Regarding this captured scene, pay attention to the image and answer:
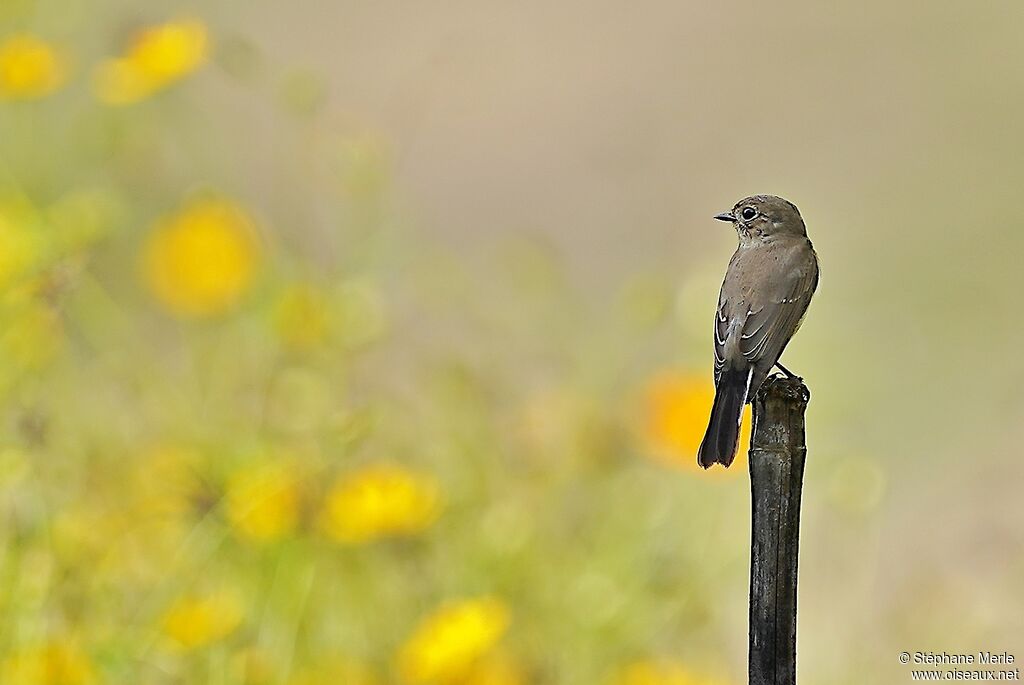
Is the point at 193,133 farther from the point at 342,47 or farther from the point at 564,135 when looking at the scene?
the point at 342,47

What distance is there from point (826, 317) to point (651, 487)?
115 centimetres

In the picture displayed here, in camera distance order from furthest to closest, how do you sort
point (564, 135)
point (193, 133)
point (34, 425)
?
point (564, 135) → point (193, 133) → point (34, 425)

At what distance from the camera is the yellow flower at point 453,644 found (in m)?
2.44

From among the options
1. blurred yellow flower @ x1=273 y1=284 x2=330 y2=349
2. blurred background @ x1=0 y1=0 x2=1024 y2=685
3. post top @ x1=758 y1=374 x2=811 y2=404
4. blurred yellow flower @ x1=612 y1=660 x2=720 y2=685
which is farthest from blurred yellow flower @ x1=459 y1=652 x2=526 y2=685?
post top @ x1=758 y1=374 x2=811 y2=404

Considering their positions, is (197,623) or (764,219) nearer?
(764,219)

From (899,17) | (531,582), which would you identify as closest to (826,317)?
(531,582)

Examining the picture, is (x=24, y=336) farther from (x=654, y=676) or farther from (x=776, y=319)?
(x=776, y=319)

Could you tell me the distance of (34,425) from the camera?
229 centimetres

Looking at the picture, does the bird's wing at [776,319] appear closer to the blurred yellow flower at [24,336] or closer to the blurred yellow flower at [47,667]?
the blurred yellow flower at [47,667]

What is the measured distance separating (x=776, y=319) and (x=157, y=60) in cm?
125

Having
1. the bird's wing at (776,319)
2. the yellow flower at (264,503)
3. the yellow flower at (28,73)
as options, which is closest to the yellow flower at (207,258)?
the yellow flower at (28,73)

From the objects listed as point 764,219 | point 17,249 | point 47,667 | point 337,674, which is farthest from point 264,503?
point 764,219

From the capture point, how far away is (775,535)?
4.40 ft

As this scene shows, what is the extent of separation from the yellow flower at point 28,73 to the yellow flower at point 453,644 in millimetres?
1187
